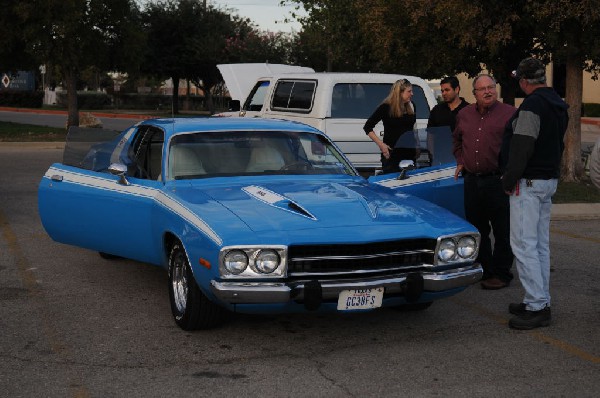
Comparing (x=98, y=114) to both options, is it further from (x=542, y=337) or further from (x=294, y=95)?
Answer: (x=542, y=337)

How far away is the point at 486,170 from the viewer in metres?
8.31

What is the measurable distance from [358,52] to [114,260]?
2161 centimetres

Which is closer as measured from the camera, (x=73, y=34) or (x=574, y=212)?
(x=574, y=212)

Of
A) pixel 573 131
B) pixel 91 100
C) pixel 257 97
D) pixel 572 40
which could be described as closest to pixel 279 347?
pixel 257 97

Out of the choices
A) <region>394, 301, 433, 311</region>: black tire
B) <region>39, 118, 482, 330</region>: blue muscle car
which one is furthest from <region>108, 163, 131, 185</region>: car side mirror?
<region>394, 301, 433, 311</region>: black tire

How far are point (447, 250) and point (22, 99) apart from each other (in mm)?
57470

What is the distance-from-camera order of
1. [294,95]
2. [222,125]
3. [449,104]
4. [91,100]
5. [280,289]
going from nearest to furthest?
1. [280,289]
2. [222,125]
3. [449,104]
4. [294,95]
5. [91,100]

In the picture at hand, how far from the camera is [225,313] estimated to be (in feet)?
22.6

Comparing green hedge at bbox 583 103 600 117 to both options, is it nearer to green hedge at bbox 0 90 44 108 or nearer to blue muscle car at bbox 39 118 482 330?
green hedge at bbox 0 90 44 108

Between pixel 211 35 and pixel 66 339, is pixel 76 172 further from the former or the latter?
pixel 211 35

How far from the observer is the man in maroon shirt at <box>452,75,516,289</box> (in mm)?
8211

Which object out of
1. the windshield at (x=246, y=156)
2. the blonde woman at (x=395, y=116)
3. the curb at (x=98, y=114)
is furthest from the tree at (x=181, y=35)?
the windshield at (x=246, y=156)

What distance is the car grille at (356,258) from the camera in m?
6.18

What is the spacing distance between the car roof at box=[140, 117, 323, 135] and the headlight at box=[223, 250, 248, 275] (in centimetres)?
207
